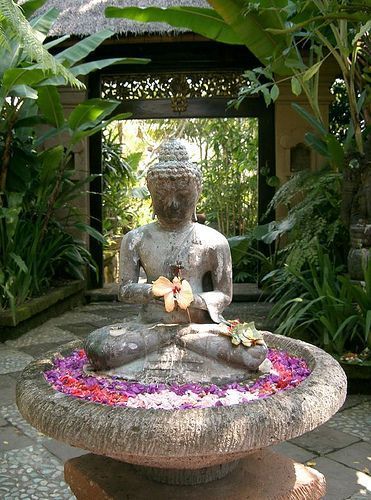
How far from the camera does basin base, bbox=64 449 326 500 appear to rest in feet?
6.34

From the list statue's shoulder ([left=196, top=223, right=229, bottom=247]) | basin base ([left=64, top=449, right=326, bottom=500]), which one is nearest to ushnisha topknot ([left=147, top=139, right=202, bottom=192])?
statue's shoulder ([left=196, top=223, right=229, bottom=247])

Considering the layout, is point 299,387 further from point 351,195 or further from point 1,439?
point 351,195

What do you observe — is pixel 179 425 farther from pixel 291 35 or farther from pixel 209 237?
pixel 291 35

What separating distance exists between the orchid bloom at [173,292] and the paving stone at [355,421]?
1560 millimetres

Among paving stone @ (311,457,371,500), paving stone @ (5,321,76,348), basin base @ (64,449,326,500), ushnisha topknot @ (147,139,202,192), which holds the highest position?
ushnisha topknot @ (147,139,202,192)

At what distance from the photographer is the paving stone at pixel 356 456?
2604 millimetres

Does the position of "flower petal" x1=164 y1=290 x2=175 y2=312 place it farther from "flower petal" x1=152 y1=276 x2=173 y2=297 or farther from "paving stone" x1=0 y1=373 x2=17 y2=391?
"paving stone" x1=0 y1=373 x2=17 y2=391

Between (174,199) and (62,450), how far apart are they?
4.74 feet

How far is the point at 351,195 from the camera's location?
3947mm

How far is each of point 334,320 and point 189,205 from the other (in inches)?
74.2

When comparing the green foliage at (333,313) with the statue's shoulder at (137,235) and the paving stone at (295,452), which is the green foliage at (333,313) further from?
the statue's shoulder at (137,235)

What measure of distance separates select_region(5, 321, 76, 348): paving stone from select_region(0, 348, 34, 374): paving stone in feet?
0.59

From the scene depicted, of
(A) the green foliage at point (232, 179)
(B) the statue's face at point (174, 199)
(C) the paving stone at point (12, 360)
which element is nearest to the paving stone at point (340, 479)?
(B) the statue's face at point (174, 199)

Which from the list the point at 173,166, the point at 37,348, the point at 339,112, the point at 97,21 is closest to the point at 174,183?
the point at 173,166
